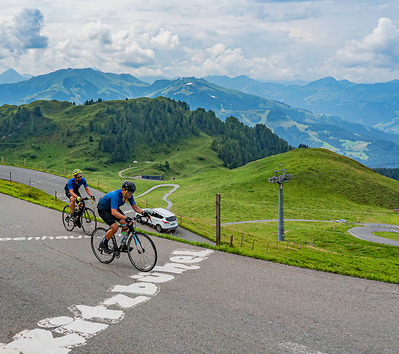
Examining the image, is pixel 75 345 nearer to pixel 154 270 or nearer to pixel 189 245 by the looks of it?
pixel 154 270

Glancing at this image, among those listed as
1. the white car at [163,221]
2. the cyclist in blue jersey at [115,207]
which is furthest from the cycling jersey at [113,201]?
the white car at [163,221]

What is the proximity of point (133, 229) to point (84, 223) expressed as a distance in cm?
783

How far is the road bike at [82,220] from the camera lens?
17672 millimetres

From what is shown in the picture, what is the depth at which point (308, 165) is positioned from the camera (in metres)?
132

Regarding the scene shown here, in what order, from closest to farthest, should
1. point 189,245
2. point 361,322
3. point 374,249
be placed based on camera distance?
point 361,322, point 189,245, point 374,249

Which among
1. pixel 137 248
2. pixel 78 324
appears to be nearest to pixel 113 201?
pixel 137 248

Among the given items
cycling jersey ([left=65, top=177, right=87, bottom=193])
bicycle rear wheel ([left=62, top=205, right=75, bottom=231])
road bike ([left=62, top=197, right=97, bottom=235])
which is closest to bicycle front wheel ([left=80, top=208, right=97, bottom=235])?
road bike ([left=62, top=197, right=97, bottom=235])

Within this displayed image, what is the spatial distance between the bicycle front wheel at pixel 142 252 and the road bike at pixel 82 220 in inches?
255

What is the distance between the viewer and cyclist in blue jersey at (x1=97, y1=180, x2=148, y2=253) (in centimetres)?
1134

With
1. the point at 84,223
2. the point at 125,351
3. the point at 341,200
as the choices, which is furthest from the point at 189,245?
the point at 341,200

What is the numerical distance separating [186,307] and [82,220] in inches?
433

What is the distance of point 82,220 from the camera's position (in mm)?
18078

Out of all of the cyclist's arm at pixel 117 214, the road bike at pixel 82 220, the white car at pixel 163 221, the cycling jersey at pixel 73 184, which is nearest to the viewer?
the cyclist's arm at pixel 117 214

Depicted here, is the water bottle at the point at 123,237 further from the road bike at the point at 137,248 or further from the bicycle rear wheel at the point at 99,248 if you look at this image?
the bicycle rear wheel at the point at 99,248
